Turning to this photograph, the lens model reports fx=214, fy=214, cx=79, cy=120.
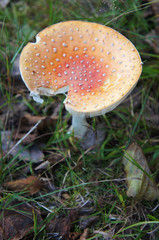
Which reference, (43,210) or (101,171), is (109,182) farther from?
(43,210)

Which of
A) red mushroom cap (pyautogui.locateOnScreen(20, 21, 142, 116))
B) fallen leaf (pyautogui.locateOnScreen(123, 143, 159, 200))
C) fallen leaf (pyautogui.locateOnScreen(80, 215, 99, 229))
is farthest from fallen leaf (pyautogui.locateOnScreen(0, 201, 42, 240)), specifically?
red mushroom cap (pyautogui.locateOnScreen(20, 21, 142, 116))

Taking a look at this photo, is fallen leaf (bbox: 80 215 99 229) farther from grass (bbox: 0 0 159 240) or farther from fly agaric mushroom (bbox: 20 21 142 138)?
fly agaric mushroom (bbox: 20 21 142 138)

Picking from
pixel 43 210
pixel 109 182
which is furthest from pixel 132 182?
pixel 43 210

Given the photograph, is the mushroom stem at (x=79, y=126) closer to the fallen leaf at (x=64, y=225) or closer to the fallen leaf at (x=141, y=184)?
the fallen leaf at (x=141, y=184)

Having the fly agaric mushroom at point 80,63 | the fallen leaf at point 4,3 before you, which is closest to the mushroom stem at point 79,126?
the fly agaric mushroom at point 80,63

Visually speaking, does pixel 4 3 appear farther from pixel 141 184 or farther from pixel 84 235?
pixel 84 235

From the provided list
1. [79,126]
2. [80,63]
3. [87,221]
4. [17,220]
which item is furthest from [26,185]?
[80,63]
